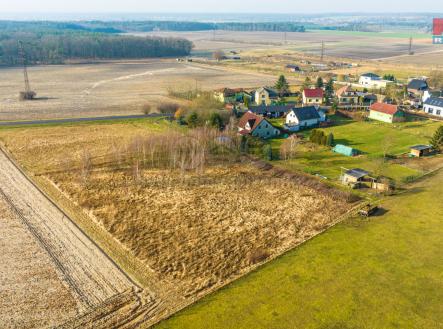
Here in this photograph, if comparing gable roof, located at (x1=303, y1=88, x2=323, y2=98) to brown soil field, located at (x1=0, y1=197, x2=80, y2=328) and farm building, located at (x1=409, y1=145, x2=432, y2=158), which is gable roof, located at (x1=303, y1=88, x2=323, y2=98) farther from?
brown soil field, located at (x1=0, y1=197, x2=80, y2=328)

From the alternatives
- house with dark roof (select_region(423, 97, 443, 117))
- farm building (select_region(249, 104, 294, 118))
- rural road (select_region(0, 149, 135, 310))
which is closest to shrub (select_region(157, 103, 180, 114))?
farm building (select_region(249, 104, 294, 118))

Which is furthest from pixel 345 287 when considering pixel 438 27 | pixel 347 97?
pixel 438 27

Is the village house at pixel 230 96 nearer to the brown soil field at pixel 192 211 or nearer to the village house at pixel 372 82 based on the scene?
the brown soil field at pixel 192 211

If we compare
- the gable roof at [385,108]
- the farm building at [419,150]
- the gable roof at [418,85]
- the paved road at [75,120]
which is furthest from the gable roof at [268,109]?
the gable roof at [418,85]

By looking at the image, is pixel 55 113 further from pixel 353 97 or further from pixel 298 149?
pixel 353 97

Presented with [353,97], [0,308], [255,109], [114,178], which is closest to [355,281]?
[0,308]

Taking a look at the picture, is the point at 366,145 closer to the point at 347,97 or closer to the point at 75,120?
the point at 347,97
